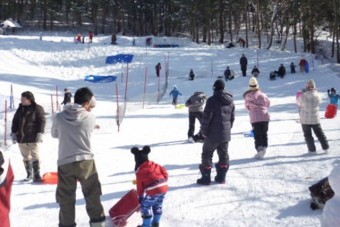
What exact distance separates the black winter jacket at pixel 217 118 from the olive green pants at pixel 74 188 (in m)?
2.40

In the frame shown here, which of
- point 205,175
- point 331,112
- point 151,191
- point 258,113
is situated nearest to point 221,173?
point 205,175

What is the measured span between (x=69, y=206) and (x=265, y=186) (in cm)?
314

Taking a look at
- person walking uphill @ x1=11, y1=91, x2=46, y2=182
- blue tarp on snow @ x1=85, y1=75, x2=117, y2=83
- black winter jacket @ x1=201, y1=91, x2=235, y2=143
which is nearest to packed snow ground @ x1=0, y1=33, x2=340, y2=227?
person walking uphill @ x1=11, y1=91, x2=46, y2=182

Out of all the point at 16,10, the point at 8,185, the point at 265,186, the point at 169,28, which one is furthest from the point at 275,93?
the point at 16,10

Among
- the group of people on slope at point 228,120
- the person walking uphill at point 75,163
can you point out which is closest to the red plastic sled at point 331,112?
the group of people on slope at point 228,120

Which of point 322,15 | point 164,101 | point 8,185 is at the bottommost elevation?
point 164,101

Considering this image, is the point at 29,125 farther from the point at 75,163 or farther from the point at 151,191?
the point at 151,191

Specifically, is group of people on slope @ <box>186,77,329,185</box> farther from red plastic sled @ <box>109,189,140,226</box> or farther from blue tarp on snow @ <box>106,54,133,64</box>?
blue tarp on snow @ <box>106,54,133,64</box>

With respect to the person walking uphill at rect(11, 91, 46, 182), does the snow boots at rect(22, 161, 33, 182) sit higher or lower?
lower

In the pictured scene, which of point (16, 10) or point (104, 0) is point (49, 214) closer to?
point (104, 0)

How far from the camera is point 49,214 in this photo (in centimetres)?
660

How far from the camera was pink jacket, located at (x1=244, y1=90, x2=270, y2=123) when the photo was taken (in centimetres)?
920

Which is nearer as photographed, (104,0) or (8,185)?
(8,185)

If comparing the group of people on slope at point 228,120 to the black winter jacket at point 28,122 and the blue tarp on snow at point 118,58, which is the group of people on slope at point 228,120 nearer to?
the black winter jacket at point 28,122
